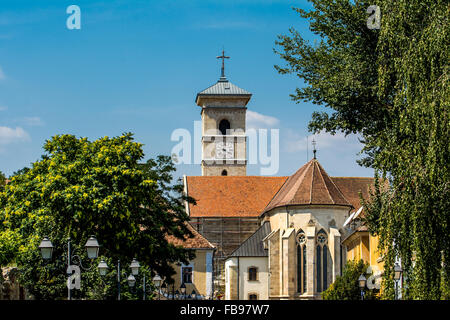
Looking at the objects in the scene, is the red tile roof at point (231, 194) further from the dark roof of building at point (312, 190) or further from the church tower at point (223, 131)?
the church tower at point (223, 131)

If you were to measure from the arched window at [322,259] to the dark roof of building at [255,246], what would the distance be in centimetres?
506

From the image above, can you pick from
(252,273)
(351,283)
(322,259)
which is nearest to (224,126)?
(252,273)

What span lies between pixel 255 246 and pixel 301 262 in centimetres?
516

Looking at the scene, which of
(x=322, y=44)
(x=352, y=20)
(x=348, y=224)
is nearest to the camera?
(x=352, y=20)

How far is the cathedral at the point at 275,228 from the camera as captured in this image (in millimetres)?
59719

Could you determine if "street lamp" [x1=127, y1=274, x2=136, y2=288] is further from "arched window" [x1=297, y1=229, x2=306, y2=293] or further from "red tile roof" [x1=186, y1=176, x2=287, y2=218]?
"red tile roof" [x1=186, y1=176, x2=287, y2=218]

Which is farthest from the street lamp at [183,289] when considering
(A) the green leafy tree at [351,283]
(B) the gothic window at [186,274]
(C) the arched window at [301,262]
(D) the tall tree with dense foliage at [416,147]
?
(D) the tall tree with dense foliage at [416,147]

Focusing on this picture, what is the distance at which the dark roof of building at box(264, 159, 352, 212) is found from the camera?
60656mm

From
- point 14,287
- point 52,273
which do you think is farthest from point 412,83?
point 14,287

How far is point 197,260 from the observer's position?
2479 inches

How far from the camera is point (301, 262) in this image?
198ft
